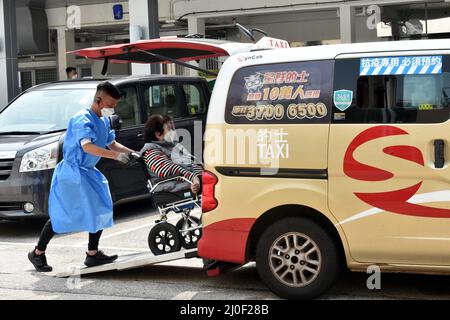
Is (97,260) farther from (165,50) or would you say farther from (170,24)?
(170,24)

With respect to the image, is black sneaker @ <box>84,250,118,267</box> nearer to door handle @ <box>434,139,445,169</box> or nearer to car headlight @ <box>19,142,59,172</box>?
car headlight @ <box>19,142,59,172</box>

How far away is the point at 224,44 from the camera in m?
7.43

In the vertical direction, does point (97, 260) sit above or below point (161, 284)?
above

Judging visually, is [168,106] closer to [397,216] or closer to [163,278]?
[163,278]

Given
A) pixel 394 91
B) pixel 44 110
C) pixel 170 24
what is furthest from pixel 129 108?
pixel 170 24

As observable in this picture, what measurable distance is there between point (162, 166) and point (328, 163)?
2.09m

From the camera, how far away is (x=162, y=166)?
22.8 ft

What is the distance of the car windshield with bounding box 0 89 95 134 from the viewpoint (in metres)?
9.25

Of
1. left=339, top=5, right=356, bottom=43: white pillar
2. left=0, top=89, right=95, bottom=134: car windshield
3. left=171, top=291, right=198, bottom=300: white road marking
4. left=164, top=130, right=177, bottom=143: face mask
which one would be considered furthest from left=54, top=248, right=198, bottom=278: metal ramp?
left=339, top=5, right=356, bottom=43: white pillar

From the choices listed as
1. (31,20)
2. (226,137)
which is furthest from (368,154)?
(31,20)

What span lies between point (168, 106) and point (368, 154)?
545cm

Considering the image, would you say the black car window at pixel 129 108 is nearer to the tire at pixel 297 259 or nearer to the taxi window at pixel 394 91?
the tire at pixel 297 259

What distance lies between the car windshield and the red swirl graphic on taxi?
479 cm
